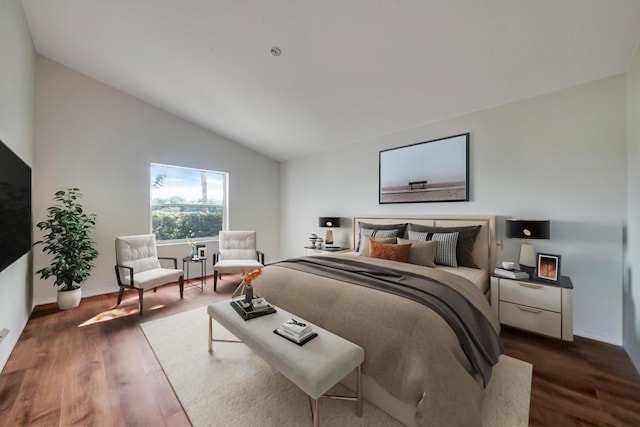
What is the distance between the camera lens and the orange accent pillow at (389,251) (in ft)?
9.51

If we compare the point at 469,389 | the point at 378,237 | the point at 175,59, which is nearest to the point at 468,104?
the point at 378,237

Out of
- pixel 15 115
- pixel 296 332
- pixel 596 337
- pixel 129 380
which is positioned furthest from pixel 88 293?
pixel 596 337

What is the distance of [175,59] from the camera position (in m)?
3.02

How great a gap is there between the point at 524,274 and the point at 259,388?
8.79ft

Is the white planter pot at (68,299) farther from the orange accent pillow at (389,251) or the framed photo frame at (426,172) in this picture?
the framed photo frame at (426,172)

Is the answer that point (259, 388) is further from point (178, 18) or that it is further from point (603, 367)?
point (178, 18)

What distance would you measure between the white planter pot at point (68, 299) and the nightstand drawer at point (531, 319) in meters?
5.08

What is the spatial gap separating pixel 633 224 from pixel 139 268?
5.48 meters

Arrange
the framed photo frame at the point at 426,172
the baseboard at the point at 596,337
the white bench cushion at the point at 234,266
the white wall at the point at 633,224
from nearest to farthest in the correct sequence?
the white wall at the point at 633,224
the baseboard at the point at 596,337
the framed photo frame at the point at 426,172
the white bench cushion at the point at 234,266

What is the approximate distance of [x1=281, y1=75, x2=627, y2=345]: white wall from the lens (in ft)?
7.80

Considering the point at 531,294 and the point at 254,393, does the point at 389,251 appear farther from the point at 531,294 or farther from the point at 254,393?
the point at 254,393

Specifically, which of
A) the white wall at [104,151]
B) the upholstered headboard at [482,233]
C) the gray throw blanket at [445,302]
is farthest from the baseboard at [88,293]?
the upholstered headboard at [482,233]

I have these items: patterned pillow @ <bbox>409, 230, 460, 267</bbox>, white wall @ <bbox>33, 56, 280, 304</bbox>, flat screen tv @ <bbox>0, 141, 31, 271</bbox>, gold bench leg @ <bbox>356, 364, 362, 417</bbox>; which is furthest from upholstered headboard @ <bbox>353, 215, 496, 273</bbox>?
white wall @ <bbox>33, 56, 280, 304</bbox>

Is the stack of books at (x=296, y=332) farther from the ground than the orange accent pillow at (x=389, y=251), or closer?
closer
